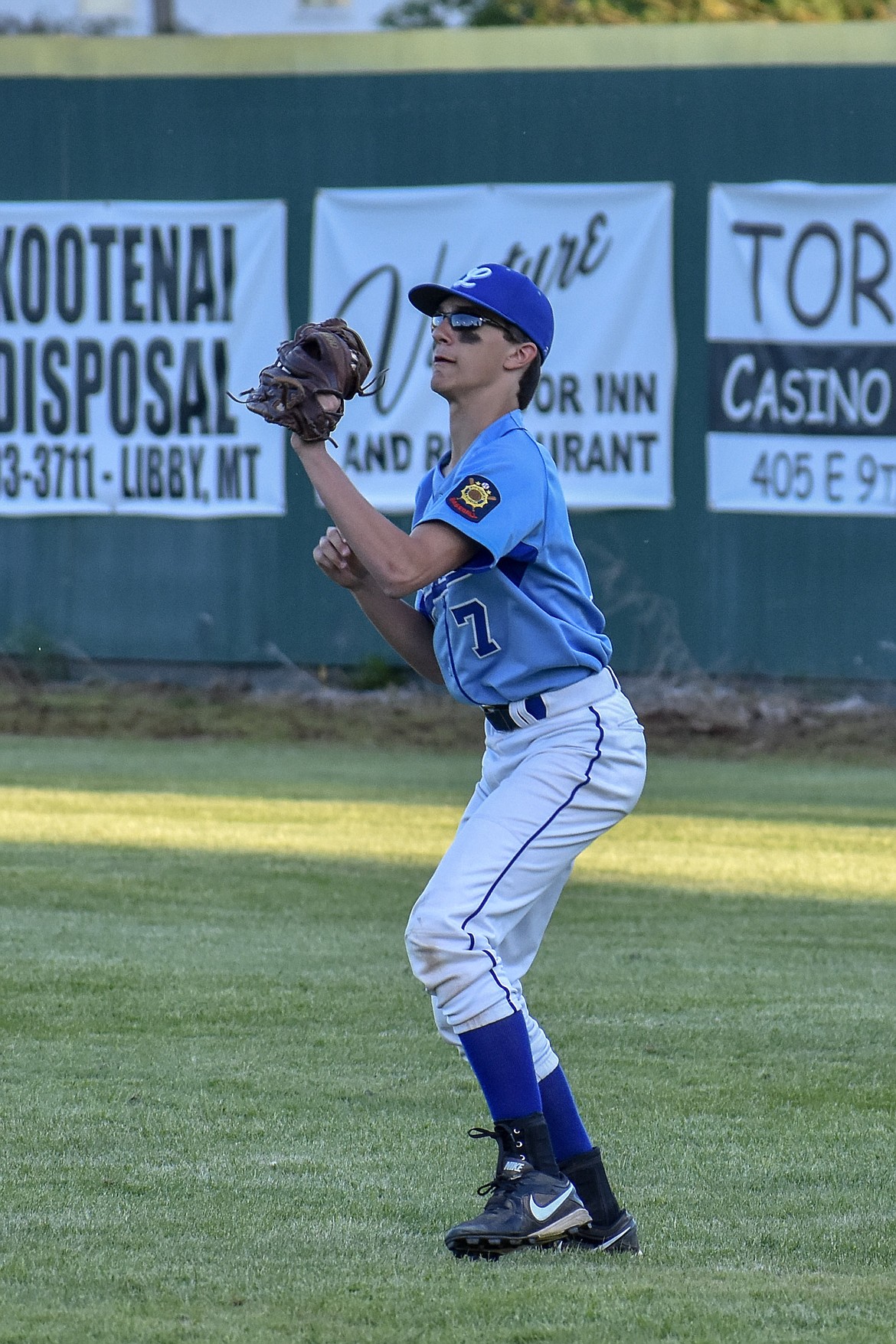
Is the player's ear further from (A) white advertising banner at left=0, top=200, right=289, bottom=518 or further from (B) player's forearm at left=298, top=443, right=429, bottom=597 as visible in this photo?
(A) white advertising banner at left=0, top=200, right=289, bottom=518

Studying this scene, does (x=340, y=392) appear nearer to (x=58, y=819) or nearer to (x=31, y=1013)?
(x=31, y=1013)

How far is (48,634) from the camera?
1800 centimetres

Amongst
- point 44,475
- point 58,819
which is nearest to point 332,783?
point 58,819

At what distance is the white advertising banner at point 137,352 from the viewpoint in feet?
58.3

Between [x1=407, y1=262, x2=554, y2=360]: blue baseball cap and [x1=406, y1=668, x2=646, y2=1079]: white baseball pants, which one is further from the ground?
[x1=407, y1=262, x2=554, y2=360]: blue baseball cap

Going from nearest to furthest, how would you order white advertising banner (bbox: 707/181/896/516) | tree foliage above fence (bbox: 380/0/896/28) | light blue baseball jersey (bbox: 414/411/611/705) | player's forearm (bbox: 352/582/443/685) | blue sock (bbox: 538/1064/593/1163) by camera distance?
light blue baseball jersey (bbox: 414/411/611/705)
blue sock (bbox: 538/1064/593/1163)
player's forearm (bbox: 352/582/443/685)
white advertising banner (bbox: 707/181/896/516)
tree foliage above fence (bbox: 380/0/896/28)

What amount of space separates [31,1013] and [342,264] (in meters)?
12.2

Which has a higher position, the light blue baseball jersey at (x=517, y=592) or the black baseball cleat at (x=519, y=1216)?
the light blue baseball jersey at (x=517, y=592)

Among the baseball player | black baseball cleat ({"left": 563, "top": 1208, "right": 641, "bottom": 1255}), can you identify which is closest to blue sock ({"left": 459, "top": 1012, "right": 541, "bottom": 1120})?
the baseball player

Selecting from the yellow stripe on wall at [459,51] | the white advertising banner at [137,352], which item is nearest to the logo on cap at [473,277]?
the white advertising banner at [137,352]

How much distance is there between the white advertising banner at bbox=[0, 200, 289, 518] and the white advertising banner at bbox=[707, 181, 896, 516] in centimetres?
386

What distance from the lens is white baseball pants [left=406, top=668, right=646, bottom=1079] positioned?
158 inches

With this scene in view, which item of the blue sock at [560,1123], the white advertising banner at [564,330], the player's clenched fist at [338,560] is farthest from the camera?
the white advertising banner at [564,330]

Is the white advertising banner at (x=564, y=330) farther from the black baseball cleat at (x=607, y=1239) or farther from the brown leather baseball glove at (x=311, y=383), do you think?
the black baseball cleat at (x=607, y=1239)
